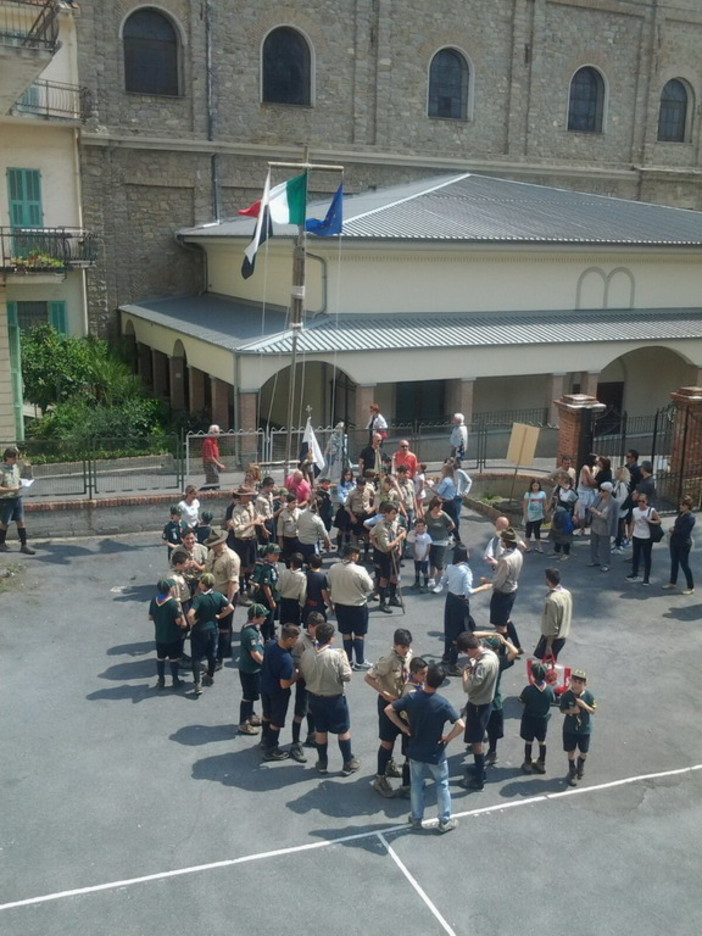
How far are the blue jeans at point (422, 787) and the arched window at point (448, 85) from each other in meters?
A: 31.1

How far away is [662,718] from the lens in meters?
10.9

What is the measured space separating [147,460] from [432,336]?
835 centimetres

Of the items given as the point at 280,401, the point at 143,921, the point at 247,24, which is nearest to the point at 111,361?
the point at 280,401

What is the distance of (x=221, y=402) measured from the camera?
81.9ft

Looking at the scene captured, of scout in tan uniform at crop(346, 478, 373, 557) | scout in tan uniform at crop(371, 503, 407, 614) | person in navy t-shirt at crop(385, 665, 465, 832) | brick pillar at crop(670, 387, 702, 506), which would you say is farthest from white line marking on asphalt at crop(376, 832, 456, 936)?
brick pillar at crop(670, 387, 702, 506)

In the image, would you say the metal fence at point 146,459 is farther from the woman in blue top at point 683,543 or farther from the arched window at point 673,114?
the arched window at point 673,114

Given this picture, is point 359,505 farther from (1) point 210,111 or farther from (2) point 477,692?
(1) point 210,111

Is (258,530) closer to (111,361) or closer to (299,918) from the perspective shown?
(299,918)

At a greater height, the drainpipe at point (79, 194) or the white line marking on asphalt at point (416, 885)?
the drainpipe at point (79, 194)

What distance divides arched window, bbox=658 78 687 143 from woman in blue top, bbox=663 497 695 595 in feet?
101

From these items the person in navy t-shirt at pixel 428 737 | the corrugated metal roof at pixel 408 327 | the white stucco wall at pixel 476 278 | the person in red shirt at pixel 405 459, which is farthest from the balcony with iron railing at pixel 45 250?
the person in navy t-shirt at pixel 428 737

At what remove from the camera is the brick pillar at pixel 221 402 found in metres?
24.8

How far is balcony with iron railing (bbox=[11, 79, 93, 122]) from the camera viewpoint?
90.0ft

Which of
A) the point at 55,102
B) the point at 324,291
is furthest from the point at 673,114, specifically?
the point at 55,102
